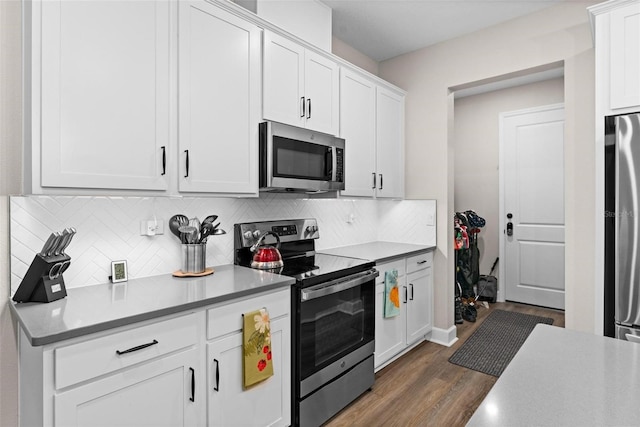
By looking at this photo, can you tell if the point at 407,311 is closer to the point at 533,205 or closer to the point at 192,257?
the point at 192,257

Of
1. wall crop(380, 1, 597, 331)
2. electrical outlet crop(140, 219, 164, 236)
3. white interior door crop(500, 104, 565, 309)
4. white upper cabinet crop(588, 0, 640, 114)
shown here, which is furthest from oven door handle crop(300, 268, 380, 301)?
white interior door crop(500, 104, 565, 309)

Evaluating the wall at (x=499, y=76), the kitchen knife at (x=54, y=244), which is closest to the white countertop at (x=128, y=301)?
the kitchen knife at (x=54, y=244)

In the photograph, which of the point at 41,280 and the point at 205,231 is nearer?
the point at 41,280

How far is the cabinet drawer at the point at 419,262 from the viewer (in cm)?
302

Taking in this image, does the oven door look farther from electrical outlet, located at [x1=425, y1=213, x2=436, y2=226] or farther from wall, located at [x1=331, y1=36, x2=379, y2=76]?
wall, located at [x1=331, y1=36, x2=379, y2=76]

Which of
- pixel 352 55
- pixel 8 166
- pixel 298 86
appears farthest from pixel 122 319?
pixel 352 55

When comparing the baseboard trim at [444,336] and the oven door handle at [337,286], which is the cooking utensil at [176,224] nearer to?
the oven door handle at [337,286]

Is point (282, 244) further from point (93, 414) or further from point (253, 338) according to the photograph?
point (93, 414)

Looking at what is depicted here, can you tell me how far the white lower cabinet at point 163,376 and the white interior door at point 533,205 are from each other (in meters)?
3.80

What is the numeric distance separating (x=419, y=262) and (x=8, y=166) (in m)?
2.81

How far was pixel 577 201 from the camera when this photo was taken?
2596 mm

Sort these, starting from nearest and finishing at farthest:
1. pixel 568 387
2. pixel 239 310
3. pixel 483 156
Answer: pixel 568 387, pixel 239 310, pixel 483 156

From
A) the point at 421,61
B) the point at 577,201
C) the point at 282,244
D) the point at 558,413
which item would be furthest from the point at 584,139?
the point at 558,413

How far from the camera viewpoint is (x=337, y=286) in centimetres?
214
